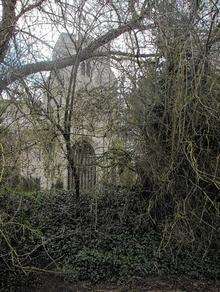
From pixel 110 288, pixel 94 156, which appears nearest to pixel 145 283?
pixel 110 288

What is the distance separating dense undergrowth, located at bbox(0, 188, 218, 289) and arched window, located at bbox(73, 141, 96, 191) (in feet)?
1.17

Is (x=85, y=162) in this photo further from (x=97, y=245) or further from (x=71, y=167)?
(x=97, y=245)

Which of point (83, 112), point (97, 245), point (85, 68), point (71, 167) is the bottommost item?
point (97, 245)

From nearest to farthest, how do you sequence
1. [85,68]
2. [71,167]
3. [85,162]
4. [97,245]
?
[97,245] < [71,167] < [85,162] < [85,68]

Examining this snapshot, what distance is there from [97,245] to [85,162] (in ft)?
5.94

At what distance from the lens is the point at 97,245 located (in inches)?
333

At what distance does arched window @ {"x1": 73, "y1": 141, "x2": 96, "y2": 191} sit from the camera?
9312 millimetres

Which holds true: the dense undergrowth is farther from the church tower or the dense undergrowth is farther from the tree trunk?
the church tower

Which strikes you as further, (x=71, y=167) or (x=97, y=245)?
(x=71, y=167)

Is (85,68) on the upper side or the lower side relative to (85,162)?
upper

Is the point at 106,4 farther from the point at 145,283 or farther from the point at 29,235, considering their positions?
the point at 145,283

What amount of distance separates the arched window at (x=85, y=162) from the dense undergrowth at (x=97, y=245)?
36 centimetres

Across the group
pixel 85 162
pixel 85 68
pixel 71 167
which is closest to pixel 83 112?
pixel 85 162

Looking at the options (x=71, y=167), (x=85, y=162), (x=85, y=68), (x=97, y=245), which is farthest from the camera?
(x=85, y=68)
